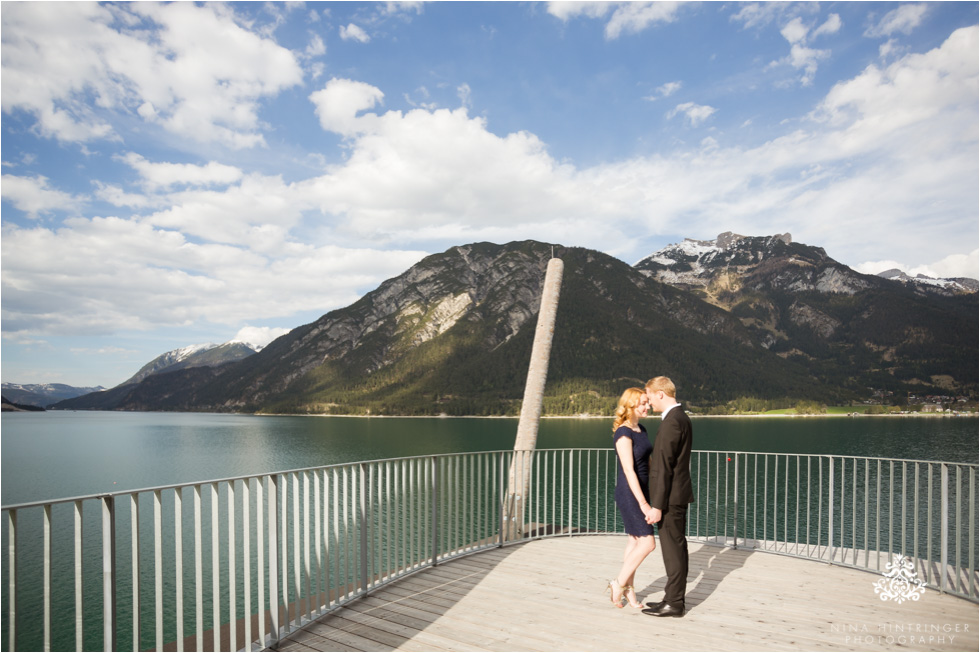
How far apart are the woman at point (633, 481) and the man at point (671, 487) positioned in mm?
102

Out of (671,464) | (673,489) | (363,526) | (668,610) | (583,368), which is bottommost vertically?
(668,610)

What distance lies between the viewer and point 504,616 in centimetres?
467

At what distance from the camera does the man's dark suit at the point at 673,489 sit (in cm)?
447

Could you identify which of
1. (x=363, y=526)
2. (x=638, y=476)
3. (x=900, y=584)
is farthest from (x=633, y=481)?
(x=900, y=584)

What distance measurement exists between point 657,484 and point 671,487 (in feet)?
0.47

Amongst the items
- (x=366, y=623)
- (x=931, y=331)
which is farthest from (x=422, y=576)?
(x=931, y=331)

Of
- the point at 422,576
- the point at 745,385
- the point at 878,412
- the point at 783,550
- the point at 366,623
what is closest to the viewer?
the point at 366,623

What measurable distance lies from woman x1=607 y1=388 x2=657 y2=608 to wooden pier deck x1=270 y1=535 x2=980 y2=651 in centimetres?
40

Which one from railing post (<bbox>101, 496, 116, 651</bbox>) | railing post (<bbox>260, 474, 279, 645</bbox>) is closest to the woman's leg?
railing post (<bbox>260, 474, 279, 645</bbox>)

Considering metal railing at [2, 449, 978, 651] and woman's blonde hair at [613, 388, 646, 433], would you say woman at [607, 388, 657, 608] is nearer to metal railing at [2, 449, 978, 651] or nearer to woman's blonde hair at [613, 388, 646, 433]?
woman's blonde hair at [613, 388, 646, 433]

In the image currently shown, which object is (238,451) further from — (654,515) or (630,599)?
(654,515)

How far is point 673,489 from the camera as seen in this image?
457 cm

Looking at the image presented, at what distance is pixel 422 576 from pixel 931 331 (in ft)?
799

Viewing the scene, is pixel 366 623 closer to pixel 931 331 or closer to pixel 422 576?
pixel 422 576
